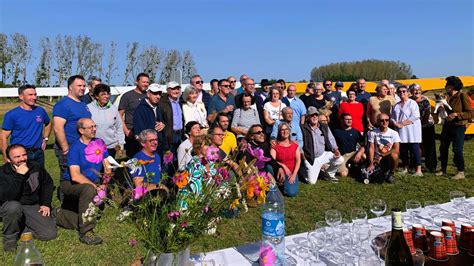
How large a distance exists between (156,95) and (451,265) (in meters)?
3.91

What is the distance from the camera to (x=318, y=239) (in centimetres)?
194

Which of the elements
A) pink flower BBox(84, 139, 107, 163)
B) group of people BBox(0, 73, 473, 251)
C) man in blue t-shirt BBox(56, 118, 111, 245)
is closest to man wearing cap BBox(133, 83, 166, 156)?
group of people BBox(0, 73, 473, 251)

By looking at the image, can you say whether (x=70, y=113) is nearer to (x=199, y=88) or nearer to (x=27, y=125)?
(x=27, y=125)

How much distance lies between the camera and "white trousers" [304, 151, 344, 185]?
6.11 m

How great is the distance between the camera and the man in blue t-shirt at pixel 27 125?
4711mm

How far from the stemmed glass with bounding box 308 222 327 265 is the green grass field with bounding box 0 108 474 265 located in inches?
26.8

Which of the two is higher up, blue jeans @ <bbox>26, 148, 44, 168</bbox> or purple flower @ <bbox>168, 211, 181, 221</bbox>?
purple flower @ <bbox>168, 211, 181, 221</bbox>

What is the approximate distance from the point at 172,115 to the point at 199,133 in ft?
2.71

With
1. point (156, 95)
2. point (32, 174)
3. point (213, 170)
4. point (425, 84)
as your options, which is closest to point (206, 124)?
point (156, 95)

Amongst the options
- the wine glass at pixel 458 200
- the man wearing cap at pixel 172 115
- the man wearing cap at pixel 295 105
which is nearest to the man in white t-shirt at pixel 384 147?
the man wearing cap at pixel 295 105

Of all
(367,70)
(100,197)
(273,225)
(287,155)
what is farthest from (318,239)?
(367,70)

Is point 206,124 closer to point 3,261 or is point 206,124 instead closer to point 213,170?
point 3,261

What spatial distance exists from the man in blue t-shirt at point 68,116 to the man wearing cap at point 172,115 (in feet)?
3.24

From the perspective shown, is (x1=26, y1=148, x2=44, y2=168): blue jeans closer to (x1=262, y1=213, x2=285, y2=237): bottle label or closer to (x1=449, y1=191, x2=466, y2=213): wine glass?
(x1=262, y1=213, x2=285, y2=237): bottle label
